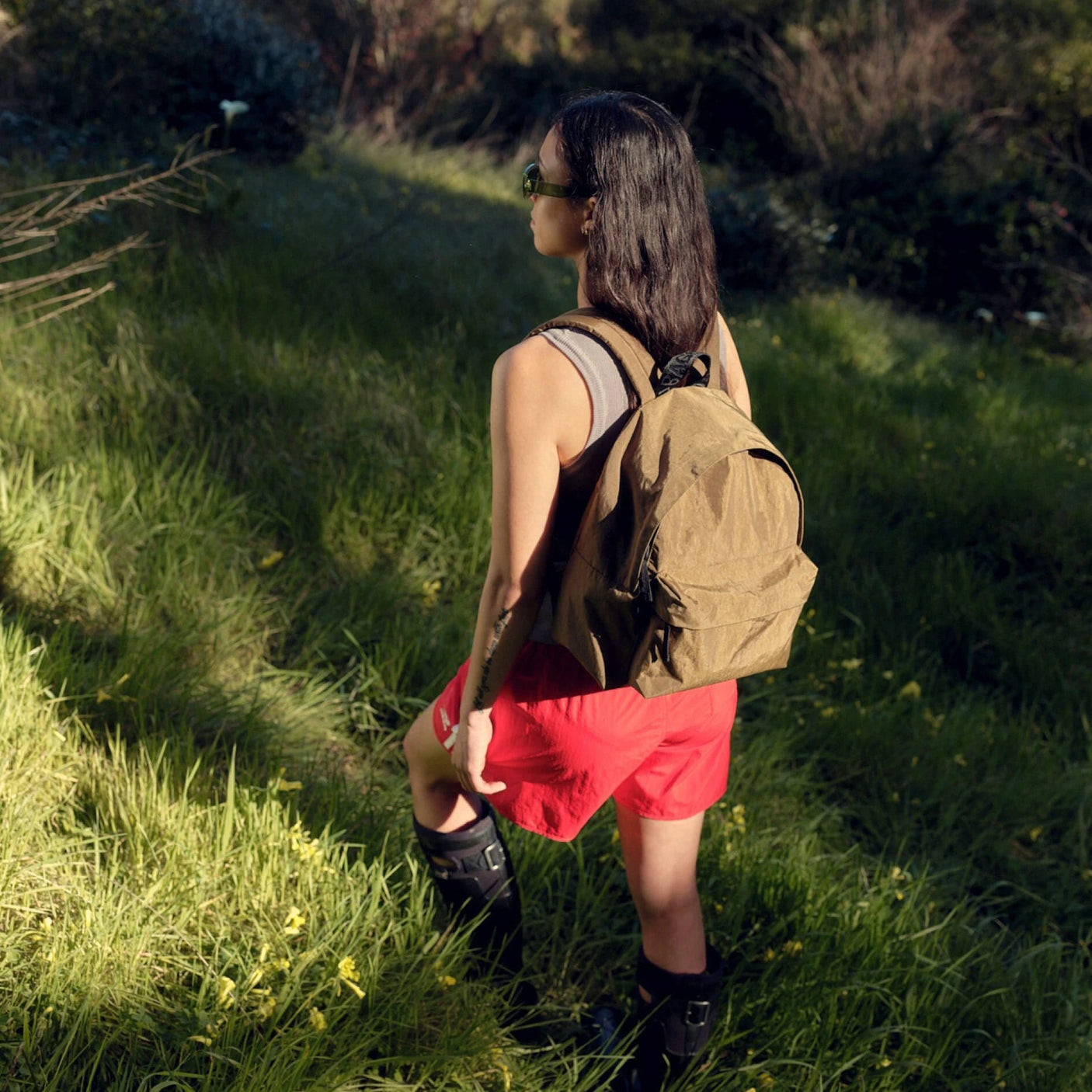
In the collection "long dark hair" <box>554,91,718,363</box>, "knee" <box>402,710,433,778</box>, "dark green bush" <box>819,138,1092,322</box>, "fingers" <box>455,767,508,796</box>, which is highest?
"long dark hair" <box>554,91,718,363</box>

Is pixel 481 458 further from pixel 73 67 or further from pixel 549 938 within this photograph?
pixel 73 67

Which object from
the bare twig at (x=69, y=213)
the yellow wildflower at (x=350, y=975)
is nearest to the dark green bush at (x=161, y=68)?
the bare twig at (x=69, y=213)

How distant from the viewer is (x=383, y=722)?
2980 mm

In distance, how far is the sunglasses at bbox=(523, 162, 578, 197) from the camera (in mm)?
1594

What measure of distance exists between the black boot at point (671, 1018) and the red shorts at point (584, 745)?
1.19ft

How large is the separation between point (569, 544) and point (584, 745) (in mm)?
322

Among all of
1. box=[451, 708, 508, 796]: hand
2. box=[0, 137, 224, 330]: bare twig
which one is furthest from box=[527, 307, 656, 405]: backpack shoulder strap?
box=[0, 137, 224, 330]: bare twig

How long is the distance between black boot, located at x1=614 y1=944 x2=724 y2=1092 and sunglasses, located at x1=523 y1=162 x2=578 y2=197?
1.39m

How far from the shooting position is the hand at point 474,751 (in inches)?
66.2

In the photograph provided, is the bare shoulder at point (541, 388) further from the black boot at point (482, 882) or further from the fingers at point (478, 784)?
the black boot at point (482, 882)

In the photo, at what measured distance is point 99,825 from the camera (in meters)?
2.15

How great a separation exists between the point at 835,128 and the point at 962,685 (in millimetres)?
7743

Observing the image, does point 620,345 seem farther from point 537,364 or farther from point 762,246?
point 762,246

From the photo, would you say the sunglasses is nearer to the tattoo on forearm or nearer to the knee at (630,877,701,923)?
the tattoo on forearm
